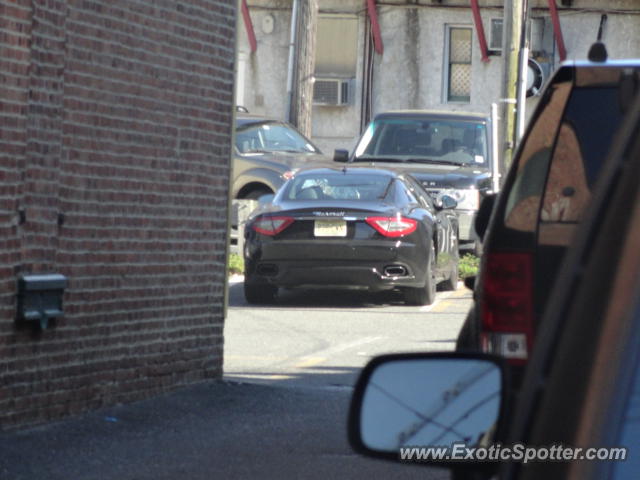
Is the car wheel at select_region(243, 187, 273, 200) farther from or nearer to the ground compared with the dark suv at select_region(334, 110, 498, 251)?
nearer to the ground

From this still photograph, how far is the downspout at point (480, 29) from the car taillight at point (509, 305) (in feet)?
95.3

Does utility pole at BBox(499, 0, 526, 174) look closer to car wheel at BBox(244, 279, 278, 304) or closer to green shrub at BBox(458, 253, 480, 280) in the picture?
green shrub at BBox(458, 253, 480, 280)

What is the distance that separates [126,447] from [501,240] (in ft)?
10.7

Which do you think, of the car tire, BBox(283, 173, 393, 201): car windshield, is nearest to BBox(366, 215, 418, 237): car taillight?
BBox(283, 173, 393, 201): car windshield

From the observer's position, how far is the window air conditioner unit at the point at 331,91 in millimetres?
34031

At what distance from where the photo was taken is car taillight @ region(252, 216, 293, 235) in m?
14.9

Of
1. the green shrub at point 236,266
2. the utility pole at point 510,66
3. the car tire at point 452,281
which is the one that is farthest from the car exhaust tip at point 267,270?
the utility pole at point 510,66

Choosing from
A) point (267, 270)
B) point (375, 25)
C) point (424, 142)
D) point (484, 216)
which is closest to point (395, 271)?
point (267, 270)

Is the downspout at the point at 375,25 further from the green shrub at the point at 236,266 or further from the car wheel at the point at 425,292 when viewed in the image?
the car wheel at the point at 425,292

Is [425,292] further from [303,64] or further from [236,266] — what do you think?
[303,64]

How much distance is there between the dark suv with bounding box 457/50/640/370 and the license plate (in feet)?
33.4

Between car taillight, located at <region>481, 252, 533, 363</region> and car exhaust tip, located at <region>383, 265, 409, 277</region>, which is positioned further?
car exhaust tip, located at <region>383, 265, 409, 277</region>

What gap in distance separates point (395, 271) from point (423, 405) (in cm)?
1277

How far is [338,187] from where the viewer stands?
15.5 meters
